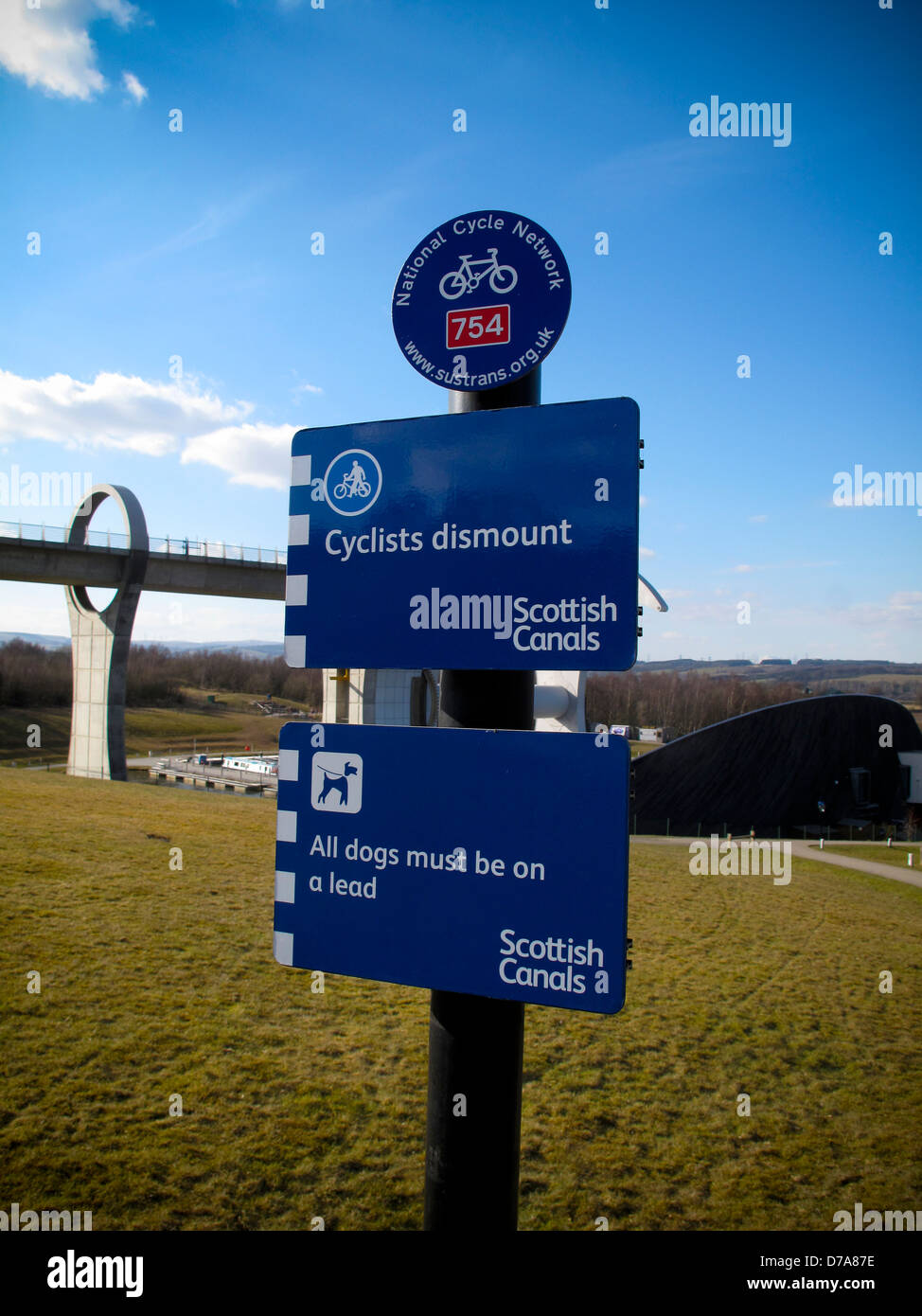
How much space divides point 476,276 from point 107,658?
1384 inches

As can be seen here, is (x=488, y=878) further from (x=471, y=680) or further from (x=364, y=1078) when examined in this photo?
(x=364, y=1078)

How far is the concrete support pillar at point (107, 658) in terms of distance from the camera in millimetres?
33656

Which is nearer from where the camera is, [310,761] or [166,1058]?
[310,761]

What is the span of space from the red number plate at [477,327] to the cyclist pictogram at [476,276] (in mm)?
71

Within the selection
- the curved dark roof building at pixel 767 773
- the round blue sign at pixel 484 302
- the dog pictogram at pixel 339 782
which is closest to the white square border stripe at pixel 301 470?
the round blue sign at pixel 484 302

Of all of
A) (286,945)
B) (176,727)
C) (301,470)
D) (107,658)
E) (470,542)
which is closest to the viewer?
(470,542)

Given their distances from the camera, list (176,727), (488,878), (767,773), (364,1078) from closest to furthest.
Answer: (488,878) < (364,1078) < (767,773) < (176,727)

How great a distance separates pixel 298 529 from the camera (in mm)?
2668

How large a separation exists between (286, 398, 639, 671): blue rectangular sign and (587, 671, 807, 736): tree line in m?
78.4

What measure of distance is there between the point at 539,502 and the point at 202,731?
258 ft

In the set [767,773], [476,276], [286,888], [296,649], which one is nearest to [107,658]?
[767,773]
